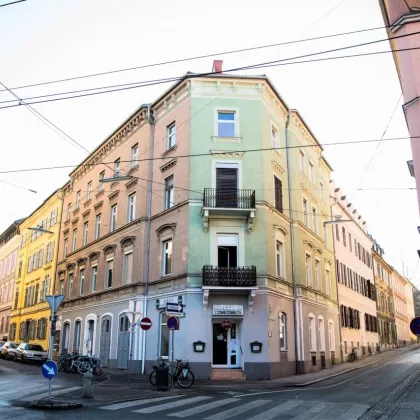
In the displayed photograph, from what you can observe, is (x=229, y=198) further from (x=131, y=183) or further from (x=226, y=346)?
(x=131, y=183)

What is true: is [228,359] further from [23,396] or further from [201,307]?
[23,396]

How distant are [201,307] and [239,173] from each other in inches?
275

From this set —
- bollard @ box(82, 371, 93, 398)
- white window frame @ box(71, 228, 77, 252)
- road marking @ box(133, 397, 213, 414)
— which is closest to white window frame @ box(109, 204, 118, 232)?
white window frame @ box(71, 228, 77, 252)

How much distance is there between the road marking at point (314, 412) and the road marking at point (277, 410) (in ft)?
1.83

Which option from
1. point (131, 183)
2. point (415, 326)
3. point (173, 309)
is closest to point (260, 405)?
point (415, 326)

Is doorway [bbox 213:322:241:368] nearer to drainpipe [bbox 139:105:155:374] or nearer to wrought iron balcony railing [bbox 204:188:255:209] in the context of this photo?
drainpipe [bbox 139:105:155:374]

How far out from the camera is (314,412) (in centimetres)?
1169

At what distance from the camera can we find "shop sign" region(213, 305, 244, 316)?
21344 mm

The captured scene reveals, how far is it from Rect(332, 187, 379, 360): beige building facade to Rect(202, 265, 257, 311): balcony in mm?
12247

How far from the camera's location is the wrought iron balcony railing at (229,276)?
845 inches

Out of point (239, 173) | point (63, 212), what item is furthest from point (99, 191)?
point (239, 173)

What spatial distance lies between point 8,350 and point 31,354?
197 inches

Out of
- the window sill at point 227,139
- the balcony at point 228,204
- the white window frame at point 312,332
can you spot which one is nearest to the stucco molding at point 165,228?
the balcony at point 228,204

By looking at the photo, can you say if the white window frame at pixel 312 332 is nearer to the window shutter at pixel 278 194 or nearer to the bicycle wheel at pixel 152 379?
the window shutter at pixel 278 194
